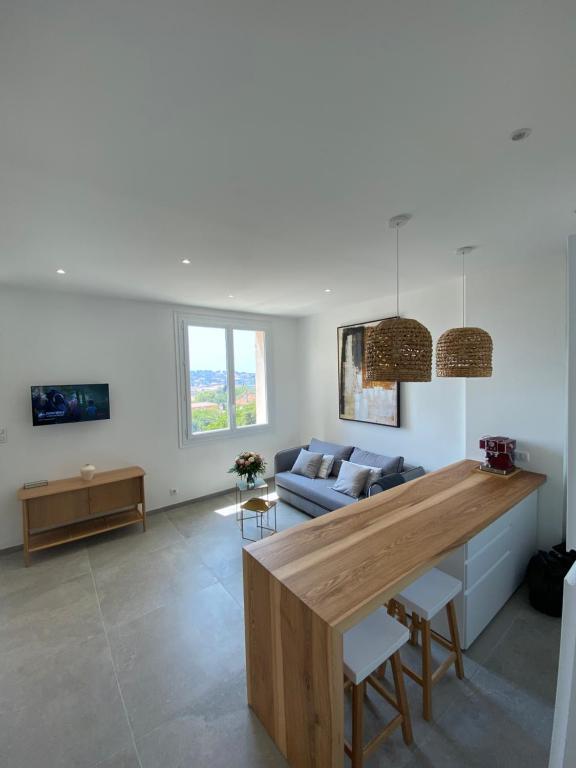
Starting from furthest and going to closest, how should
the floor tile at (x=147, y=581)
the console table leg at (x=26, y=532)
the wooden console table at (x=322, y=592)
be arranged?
the console table leg at (x=26, y=532) → the floor tile at (x=147, y=581) → the wooden console table at (x=322, y=592)

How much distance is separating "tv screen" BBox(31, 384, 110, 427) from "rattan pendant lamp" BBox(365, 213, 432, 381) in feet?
10.6

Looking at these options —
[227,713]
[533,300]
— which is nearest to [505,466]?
[533,300]

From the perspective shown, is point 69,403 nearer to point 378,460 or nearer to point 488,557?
point 378,460

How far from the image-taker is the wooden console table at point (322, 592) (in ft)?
3.98

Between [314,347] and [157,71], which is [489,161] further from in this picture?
[314,347]

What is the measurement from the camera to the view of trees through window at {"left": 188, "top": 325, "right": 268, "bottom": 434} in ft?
14.8

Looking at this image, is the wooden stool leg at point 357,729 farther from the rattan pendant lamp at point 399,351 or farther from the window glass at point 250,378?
the window glass at point 250,378

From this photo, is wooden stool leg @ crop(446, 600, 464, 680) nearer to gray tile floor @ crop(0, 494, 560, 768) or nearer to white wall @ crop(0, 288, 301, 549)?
gray tile floor @ crop(0, 494, 560, 768)

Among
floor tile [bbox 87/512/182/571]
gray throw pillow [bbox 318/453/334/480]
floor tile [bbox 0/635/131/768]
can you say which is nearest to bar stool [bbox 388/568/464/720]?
floor tile [bbox 0/635/131/768]

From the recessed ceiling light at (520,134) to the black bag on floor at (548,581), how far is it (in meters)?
2.59

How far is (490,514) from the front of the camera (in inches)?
78.9

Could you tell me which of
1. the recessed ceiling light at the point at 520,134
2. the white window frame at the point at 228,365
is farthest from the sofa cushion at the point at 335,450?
the recessed ceiling light at the point at 520,134

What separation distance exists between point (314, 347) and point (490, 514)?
365 cm

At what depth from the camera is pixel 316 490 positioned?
384 cm
